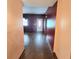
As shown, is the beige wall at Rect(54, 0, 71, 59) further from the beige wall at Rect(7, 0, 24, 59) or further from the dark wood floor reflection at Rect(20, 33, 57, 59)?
the dark wood floor reflection at Rect(20, 33, 57, 59)

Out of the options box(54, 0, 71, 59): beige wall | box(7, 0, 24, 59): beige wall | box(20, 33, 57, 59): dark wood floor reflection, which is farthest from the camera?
box(20, 33, 57, 59): dark wood floor reflection

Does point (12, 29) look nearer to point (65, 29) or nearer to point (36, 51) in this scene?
point (65, 29)

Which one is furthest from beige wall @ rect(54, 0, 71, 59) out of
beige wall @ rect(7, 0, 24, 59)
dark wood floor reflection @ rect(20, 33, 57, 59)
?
dark wood floor reflection @ rect(20, 33, 57, 59)

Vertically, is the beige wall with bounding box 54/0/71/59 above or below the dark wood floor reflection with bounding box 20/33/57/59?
above

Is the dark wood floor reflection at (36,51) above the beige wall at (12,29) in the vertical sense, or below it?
below

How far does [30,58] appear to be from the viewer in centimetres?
504

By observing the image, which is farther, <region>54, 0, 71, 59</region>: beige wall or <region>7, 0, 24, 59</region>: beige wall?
<region>7, 0, 24, 59</region>: beige wall

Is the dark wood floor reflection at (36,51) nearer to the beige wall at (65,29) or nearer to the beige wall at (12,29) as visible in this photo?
the beige wall at (12,29)

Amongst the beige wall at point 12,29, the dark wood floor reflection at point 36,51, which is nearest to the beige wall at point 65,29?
the beige wall at point 12,29

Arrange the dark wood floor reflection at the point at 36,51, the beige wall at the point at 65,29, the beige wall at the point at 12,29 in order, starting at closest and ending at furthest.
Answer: the beige wall at the point at 65,29 < the beige wall at the point at 12,29 < the dark wood floor reflection at the point at 36,51

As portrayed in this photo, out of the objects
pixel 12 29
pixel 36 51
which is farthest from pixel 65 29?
pixel 36 51

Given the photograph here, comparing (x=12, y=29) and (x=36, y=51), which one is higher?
(x=12, y=29)

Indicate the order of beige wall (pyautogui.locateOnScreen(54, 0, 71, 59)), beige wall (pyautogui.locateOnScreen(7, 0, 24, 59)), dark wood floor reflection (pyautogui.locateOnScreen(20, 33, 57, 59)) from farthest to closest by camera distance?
1. dark wood floor reflection (pyautogui.locateOnScreen(20, 33, 57, 59))
2. beige wall (pyautogui.locateOnScreen(7, 0, 24, 59))
3. beige wall (pyautogui.locateOnScreen(54, 0, 71, 59))
